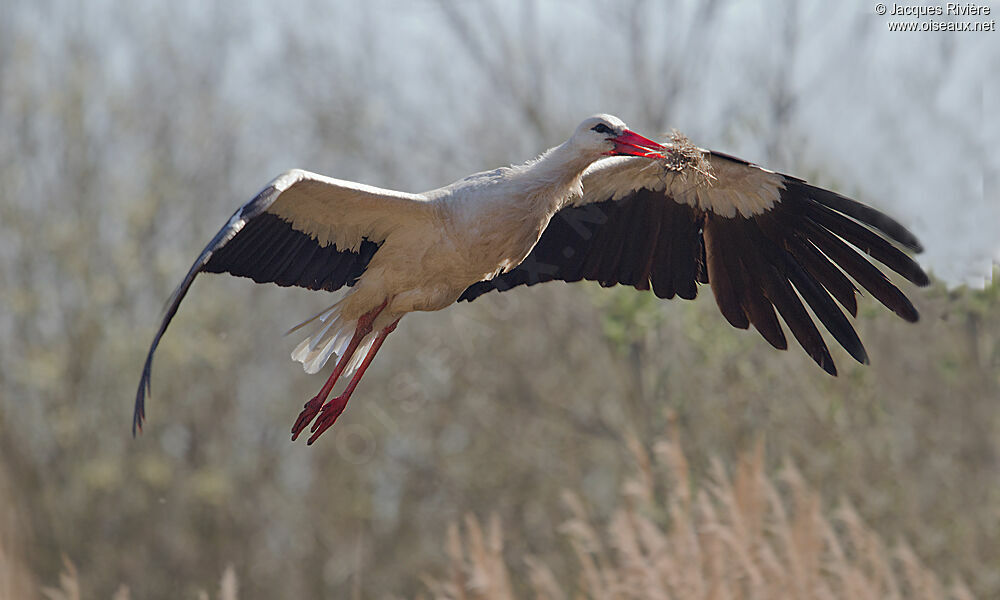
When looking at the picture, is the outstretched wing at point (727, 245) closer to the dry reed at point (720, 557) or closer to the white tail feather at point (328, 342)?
the white tail feather at point (328, 342)

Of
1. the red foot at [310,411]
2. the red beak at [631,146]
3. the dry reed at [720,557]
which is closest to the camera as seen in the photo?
the red beak at [631,146]

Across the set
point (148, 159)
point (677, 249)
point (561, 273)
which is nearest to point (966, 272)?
point (677, 249)

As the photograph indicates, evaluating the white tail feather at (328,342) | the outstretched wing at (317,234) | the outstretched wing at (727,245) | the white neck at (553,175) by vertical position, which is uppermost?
the outstretched wing at (727,245)

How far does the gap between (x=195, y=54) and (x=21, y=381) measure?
5.43 metres

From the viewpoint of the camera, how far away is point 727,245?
499 centimetres

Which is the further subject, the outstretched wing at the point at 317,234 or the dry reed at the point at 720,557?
the dry reed at the point at 720,557

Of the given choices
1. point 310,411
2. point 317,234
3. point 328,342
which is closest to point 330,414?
point 310,411

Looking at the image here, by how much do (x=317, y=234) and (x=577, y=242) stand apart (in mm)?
1260

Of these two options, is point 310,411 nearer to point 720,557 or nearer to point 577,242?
point 577,242

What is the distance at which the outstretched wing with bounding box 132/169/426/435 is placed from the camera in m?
4.15

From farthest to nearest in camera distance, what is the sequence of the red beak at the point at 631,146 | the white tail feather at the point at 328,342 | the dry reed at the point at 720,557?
the dry reed at the point at 720,557, the white tail feather at the point at 328,342, the red beak at the point at 631,146

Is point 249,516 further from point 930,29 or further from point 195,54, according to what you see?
point 930,29

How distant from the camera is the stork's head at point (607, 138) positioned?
3871mm

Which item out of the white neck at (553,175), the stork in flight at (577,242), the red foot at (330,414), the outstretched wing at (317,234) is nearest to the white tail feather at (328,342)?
the stork in flight at (577,242)
